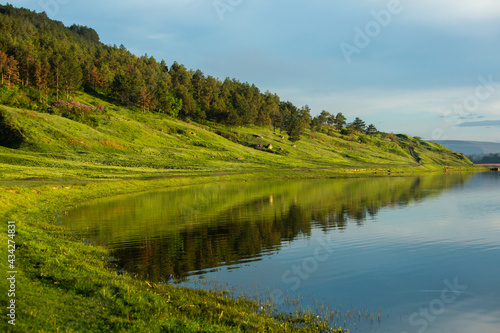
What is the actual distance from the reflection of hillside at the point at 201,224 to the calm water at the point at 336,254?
0.38 ft

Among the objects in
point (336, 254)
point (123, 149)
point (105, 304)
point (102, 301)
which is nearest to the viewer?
point (105, 304)

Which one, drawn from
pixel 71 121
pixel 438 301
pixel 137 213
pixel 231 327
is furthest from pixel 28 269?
pixel 71 121

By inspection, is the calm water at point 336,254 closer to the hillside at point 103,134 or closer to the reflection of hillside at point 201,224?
the reflection of hillside at point 201,224

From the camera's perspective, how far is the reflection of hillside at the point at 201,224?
22.7 metres

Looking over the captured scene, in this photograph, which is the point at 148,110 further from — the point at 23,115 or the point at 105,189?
the point at 105,189

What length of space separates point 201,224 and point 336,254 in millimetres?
15328

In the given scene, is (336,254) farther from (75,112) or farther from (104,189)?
(75,112)

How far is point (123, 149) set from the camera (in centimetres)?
11412

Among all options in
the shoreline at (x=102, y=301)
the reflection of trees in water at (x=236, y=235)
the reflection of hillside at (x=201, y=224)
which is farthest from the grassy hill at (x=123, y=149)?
the shoreline at (x=102, y=301)

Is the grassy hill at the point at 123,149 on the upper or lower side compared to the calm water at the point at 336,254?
upper

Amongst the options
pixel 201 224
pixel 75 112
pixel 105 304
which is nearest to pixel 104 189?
pixel 201 224

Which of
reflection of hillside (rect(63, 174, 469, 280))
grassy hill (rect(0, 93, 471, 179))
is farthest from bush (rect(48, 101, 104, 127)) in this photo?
reflection of hillside (rect(63, 174, 469, 280))

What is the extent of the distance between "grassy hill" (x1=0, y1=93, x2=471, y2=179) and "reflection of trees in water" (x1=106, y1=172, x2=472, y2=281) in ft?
133

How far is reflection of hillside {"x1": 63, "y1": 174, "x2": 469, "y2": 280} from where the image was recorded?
22.7m
